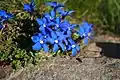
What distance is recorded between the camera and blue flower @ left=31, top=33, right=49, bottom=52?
2988 mm

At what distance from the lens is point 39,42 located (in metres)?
3.00

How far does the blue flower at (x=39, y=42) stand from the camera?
2.99m

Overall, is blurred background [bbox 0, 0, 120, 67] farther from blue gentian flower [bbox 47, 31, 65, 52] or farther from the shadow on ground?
the shadow on ground

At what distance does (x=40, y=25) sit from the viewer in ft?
9.86

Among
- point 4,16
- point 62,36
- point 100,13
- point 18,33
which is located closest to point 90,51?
point 62,36

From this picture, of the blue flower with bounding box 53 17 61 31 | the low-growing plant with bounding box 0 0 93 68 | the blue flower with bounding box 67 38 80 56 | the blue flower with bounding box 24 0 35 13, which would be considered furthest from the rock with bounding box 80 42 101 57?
the blue flower with bounding box 24 0 35 13

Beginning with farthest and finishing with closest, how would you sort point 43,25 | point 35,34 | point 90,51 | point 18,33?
point 90,51
point 18,33
point 35,34
point 43,25

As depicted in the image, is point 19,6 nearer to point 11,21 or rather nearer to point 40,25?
point 11,21

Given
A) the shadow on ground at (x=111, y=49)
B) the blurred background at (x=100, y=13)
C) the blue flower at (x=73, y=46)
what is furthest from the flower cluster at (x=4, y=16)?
the blurred background at (x=100, y=13)

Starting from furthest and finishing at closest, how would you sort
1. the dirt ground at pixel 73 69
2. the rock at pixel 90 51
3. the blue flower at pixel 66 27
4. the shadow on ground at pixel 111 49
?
1. the shadow on ground at pixel 111 49
2. the rock at pixel 90 51
3. the blue flower at pixel 66 27
4. the dirt ground at pixel 73 69

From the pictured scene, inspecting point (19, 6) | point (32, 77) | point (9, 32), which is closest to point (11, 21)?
point (9, 32)

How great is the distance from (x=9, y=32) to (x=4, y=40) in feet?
0.26

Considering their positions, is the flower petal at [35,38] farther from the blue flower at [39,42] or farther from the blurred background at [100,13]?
the blurred background at [100,13]

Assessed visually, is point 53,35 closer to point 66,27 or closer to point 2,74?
point 66,27
